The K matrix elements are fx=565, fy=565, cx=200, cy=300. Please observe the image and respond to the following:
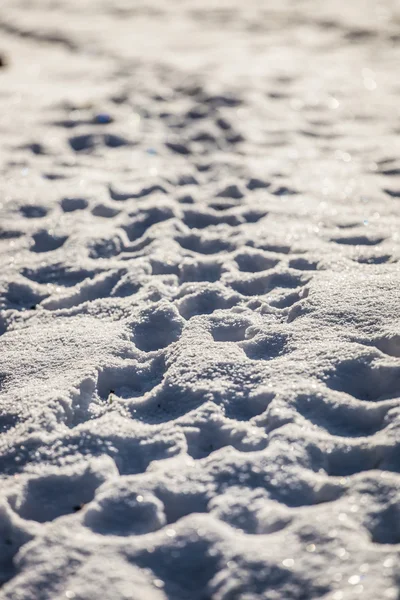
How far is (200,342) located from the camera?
90.5 inches

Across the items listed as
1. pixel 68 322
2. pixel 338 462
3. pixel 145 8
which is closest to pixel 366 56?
pixel 145 8

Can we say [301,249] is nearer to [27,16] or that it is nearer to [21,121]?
[21,121]

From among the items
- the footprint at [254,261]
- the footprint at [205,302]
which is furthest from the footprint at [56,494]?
the footprint at [254,261]

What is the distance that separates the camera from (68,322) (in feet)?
8.26

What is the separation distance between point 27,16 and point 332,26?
385 centimetres

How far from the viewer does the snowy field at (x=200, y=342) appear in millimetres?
1525

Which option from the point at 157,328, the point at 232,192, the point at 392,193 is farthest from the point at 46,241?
→ the point at 392,193

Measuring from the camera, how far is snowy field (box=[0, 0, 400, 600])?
1525 mm

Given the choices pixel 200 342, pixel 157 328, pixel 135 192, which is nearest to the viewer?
pixel 200 342

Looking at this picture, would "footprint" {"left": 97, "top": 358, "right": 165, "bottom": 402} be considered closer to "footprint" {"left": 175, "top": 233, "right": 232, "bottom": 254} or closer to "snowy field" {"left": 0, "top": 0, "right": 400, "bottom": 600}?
"snowy field" {"left": 0, "top": 0, "right": 400, "bottom": 600}

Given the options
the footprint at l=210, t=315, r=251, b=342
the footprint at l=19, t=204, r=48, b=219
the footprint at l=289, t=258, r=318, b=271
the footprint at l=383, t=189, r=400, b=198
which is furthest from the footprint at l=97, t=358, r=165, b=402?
the footprint at l=383, t=189, r=400, b=198

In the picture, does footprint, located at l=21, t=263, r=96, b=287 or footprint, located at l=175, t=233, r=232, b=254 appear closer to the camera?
footprint, located at l=21, t=263, r=96, b=287

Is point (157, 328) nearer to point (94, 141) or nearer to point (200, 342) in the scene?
point (200, 342)

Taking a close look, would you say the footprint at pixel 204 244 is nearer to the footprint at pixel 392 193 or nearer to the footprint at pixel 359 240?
the footprint at pixel 359 240
